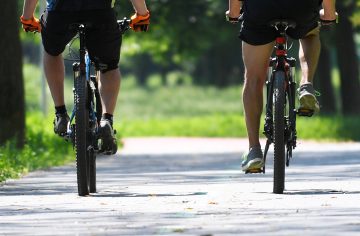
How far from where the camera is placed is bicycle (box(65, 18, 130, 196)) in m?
9.55

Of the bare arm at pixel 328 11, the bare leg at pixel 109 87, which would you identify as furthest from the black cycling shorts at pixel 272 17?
the bare leg at pixel 109 87

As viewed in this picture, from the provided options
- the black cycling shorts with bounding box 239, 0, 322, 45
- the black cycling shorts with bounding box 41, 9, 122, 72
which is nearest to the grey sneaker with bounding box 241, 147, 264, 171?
the black cycling shorts with bounding box 239, 0, 322, 45

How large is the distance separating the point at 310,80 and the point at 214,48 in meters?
56.7

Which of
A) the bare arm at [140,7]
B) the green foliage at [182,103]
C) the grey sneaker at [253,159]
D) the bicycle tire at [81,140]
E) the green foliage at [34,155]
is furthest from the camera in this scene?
the green foliage at [182,103]

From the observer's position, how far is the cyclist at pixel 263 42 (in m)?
9.67

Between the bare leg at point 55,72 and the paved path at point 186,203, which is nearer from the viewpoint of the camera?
the paved path at point 186,203

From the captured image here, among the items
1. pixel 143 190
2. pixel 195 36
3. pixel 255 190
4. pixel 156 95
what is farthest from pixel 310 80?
pixel 156 95

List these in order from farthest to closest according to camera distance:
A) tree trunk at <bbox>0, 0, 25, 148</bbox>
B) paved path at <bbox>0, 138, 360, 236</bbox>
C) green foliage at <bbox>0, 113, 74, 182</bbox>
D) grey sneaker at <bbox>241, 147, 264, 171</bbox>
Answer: tree trunk at <bbox>0, 0, 25, 148</bbox>
green foliage at <bbox>0, 113, 74, 182</bbox>
grey sneaker at <bbox>241, 147, 264, 171</bbox>
paved path at <bbox>0, 138, 360, 236</bbox>

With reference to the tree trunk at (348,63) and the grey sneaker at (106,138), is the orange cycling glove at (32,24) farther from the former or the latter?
the tree trunk at (348,63)

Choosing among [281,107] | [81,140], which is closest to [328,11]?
[281,107]

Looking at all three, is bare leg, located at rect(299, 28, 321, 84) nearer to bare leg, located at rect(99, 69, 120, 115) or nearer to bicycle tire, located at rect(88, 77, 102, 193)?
bare leg, located at rect(99, 69, 120, 115)

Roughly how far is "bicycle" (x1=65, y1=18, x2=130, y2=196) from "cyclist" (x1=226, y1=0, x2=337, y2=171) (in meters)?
1.01

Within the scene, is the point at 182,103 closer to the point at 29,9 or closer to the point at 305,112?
the point at 29,9

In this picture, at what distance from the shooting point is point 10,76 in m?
18.0
